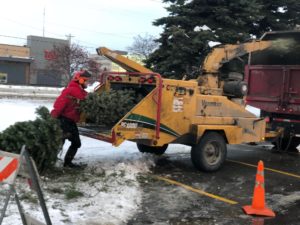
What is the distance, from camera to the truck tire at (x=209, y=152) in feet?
31.6

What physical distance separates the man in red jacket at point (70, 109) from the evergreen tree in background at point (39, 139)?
1.42ft

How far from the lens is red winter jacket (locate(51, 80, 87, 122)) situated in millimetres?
8808

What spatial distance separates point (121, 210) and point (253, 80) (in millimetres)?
7699

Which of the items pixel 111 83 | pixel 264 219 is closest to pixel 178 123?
pixel 111 83

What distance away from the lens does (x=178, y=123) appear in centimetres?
944

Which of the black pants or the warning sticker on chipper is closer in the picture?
the black pants

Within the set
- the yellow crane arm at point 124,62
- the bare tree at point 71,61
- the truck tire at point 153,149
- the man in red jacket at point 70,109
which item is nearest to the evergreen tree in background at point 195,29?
the truck tire at point 153,149

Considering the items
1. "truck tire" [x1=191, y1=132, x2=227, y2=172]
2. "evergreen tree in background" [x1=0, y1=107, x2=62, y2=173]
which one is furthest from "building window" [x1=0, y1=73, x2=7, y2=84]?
"evergreen tree in background" [x1=0, y1=107, x2=62, y2=173]

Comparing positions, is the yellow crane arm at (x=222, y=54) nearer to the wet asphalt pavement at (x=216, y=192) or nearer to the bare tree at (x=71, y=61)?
the wet asphalt pavement at (x=216, y=192)

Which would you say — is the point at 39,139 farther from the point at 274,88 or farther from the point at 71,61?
the point at 71,61

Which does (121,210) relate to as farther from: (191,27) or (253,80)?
(191,27)

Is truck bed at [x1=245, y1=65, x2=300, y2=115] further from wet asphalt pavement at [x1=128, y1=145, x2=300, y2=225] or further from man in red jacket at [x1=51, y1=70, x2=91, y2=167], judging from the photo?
man in red jacket at [x1=51, y1=70, x2=91, y2=167]

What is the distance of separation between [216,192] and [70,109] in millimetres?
3028

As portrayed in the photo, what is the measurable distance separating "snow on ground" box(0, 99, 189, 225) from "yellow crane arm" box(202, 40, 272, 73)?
2.55 metres
